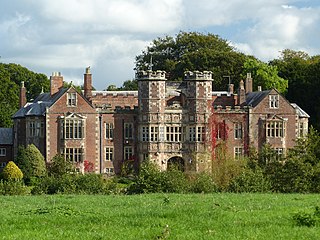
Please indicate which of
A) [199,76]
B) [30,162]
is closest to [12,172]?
[30,162]

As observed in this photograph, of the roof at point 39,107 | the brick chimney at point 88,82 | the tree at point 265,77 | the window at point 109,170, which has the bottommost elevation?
the window at point 109,170

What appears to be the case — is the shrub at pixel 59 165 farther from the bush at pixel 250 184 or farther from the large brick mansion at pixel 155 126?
the bush at pixel 250 184

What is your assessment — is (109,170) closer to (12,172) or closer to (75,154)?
(75,154)

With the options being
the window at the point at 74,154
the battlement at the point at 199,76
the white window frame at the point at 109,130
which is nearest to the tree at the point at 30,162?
the window at the point at 74,154

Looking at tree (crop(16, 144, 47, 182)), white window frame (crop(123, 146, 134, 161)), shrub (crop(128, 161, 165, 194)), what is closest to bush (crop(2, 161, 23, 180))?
tree (crop(16, 144, 47, 182))

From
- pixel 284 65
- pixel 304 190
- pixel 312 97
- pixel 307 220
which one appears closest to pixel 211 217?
pixel 307 220

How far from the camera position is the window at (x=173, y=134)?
64562 millimetres

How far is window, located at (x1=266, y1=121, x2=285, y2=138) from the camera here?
66312 mm

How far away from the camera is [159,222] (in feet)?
61.0

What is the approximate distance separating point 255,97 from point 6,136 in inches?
884

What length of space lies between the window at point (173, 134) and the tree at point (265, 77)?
19592 mm

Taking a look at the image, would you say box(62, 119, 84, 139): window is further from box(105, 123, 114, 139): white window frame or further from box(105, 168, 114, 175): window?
box(105, 168, 114, 175): window

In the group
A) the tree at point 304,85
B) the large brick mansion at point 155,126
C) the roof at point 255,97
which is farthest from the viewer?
the tree at point 304,85

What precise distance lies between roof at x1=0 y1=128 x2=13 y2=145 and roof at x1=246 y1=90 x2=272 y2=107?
69.8 feet
